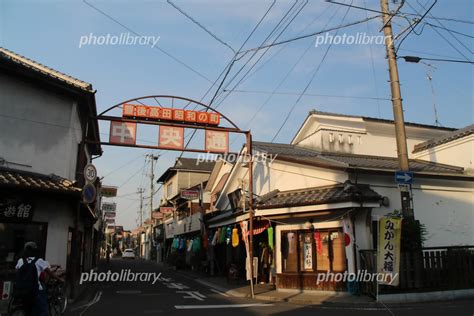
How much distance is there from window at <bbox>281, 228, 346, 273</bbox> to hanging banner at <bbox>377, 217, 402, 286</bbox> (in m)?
2.76

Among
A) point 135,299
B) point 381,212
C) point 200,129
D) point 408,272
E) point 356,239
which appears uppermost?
point 200,129

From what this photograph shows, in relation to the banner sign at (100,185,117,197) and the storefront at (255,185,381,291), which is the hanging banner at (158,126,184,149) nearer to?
the storefront at (255,185,381,291)

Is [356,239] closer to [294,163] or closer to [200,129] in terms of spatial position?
[294,163]

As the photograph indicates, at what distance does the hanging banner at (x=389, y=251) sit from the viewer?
1395cm

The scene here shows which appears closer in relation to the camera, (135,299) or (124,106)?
(135,299)

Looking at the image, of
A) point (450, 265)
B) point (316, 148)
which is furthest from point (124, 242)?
point (450, 265)

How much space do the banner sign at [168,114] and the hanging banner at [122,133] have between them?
1.45 ft

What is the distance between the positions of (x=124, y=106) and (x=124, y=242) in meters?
109

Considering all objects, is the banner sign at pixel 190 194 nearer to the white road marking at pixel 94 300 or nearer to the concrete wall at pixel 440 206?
the white road marking at pixel 94 300

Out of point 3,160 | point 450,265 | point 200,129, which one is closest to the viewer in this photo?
point 3,160

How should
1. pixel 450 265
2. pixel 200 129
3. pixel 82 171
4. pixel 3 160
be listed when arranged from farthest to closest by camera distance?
pixel 200 129 → pixel 82 171 → pixel 450 265 → pixel 3 160

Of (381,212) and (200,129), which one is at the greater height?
(200,129)

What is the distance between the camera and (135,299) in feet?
52.5

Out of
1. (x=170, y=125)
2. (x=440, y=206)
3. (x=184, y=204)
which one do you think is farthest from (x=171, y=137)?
(x=184, y=204)
